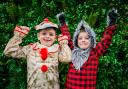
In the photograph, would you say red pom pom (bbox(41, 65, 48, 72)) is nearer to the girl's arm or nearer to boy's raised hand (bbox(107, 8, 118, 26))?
the girl's arm

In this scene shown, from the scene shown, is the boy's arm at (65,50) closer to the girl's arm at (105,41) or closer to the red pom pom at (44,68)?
the red pom pom at (44,68)

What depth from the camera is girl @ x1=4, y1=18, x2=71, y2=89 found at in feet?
18.4

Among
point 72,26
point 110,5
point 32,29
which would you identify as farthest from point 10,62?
point 110,5

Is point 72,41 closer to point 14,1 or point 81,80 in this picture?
point 81,80

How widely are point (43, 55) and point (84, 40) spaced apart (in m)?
0.59

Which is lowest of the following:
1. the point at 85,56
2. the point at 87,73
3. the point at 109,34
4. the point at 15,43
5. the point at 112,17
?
the point at 87,73

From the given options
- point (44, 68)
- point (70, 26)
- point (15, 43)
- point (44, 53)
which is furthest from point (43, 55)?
point (70, 26)

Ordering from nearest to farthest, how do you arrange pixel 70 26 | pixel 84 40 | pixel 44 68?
1. pixel 44 68
2. pixel 84 40
3. pixel 70 26

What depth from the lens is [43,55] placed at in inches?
221

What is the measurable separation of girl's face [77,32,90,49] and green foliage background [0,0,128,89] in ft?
4.49

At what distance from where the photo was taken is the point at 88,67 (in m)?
5.64

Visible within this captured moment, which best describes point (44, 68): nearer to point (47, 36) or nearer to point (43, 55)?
point (43, 55)

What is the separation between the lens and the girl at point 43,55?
220 inches

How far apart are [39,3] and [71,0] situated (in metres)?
0.66
